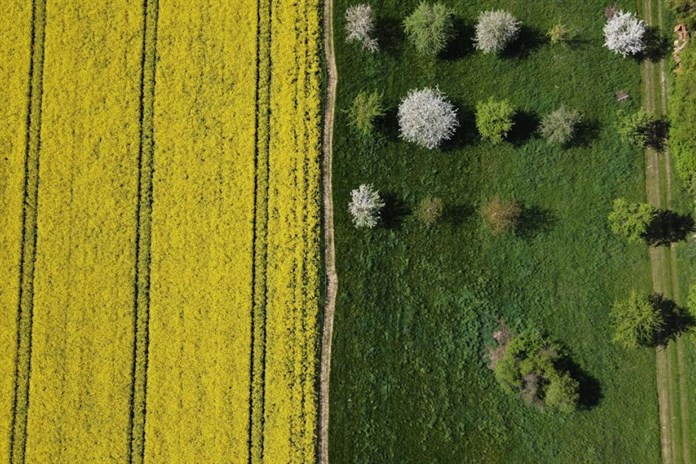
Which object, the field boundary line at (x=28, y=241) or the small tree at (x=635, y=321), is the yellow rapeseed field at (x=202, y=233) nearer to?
the field boundary line at (x=28, y=241)

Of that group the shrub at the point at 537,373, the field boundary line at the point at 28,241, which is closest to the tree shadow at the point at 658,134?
the shrub at the point at 537,373

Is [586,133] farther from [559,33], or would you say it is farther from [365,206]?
[365,206]

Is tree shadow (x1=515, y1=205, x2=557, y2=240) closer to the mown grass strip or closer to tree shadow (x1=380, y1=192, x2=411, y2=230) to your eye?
tree shadow (x1=380, y1=192, x2=411, y2=230)

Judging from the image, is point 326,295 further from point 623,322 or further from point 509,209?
point 623,322

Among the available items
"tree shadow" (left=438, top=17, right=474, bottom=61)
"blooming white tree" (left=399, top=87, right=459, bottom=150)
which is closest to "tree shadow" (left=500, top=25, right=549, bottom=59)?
"tree shadow" (left=438, top=17, right=474, bottom=61)

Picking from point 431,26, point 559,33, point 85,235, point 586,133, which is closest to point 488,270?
point 586,133

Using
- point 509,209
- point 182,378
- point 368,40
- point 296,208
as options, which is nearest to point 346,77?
point 368,40

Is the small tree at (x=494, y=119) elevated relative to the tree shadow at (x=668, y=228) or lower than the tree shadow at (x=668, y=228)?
elevated
